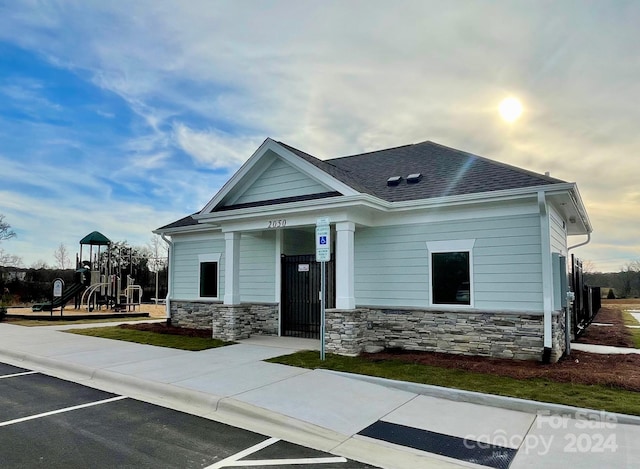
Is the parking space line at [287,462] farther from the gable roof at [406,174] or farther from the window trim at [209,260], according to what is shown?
the window trim at [209,260]

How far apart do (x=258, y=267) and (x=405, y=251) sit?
4.85 m

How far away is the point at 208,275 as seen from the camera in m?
14.4

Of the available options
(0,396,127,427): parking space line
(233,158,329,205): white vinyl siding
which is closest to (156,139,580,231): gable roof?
(233,158,329,205): white vinyl siding

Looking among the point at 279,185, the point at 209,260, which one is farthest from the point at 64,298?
the point at 279,185

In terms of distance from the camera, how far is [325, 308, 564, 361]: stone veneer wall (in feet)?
28.0

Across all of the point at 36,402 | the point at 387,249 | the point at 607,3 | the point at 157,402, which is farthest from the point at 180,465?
the point at 607,3

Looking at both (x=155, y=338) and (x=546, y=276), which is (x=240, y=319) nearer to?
(x=155, y=338)

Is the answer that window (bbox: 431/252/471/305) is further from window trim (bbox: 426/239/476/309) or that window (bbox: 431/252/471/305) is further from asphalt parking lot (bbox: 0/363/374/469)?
asphalt parking lot (bbox: 0/363/374/469)

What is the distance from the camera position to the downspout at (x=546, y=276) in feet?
26.7

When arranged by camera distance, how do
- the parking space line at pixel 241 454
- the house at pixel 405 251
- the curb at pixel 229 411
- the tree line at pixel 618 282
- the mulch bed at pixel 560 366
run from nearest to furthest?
1. the parking space line at pixel 241 454
2. the curb at pixel 229 411
3. the mulch bed at pixel 560 366
4. the house at pixel 405 251
5. the tree line at pixel 618 282

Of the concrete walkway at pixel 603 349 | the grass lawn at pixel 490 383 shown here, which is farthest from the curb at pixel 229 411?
the concrete walkway at pixel 603 349

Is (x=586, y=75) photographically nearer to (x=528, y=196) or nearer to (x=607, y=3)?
(x=607, y=3)

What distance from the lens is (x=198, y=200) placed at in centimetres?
2589

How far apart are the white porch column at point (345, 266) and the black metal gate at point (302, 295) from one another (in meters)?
1.71
